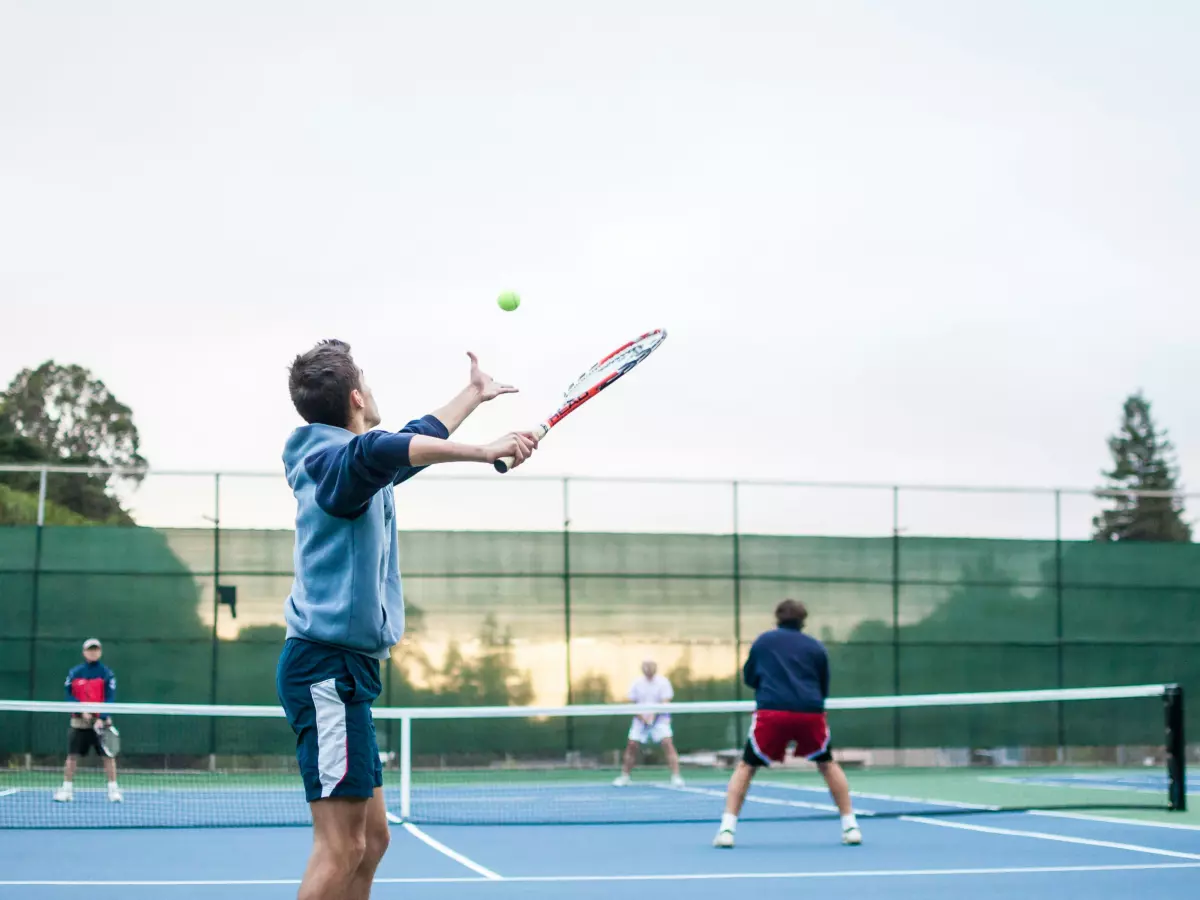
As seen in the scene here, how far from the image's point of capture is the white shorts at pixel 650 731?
15.5 m

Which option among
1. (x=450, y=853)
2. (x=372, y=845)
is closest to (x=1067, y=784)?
(x=450, y=853)

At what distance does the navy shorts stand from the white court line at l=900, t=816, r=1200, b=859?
552 centimetres

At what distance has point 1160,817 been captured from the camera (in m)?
10.5

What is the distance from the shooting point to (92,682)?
13.5 meters

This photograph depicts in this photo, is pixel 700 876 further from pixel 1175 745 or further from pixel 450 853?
pixel 1175 745

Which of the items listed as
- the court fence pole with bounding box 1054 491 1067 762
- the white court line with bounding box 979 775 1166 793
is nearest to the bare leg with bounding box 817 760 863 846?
the white court line with bounding box 979 775 1166 793

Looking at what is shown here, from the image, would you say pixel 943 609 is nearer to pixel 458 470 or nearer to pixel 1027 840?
pixel 458 470

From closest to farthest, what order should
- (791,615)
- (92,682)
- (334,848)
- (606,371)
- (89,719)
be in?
(334,848)
(606,371)
(791,615)
(89,719)
(92,682)

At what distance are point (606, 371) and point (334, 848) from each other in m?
1.56

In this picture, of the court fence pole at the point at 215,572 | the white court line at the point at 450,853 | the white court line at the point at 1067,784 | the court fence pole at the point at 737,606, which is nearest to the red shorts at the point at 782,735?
the white court line at the point at 450,853

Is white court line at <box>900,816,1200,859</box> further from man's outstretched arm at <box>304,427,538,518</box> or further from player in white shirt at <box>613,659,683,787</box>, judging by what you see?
man's outstretched arm at <box>304,427,538,518</box>

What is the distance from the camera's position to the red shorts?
345 inches

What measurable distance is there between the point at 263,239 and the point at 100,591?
13.5 ft

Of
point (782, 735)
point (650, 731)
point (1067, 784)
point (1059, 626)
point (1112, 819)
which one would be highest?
point (1059, 626)
